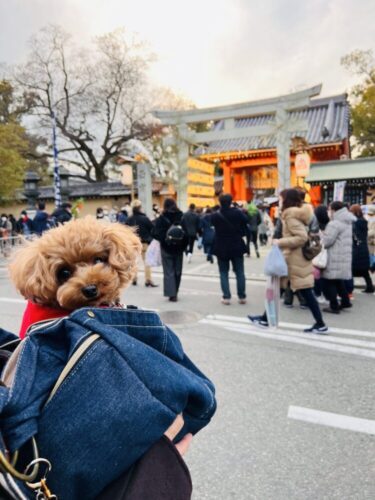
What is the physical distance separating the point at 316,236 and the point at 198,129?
26184mm

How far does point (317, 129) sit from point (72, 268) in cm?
2401

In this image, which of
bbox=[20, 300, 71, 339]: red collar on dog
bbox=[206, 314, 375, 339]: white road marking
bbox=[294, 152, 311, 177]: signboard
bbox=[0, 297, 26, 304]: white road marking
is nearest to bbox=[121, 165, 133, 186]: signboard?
bbox=[294, 152, 311, 177]: signboard

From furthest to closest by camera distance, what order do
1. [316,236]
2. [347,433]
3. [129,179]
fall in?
1. [129,179]
2. [316,236]
3. [347,433]

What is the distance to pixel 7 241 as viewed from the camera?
14070mm

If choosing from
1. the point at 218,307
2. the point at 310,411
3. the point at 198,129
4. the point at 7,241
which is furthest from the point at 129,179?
the point at 310,411

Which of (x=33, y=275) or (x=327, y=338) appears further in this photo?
(x=327, y=338)

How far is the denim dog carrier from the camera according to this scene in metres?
0.77

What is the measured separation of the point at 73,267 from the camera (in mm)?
1044

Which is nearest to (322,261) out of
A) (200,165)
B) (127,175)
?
(200,165)

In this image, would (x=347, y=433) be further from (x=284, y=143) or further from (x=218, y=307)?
(x=284, y=143)

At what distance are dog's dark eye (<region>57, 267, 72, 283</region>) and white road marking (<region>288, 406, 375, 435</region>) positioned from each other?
2403 mm

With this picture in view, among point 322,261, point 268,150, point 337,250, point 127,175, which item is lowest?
point 322,261

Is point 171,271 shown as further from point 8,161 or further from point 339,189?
point 8,161

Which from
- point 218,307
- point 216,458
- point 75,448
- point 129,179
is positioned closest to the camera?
point 75,448
